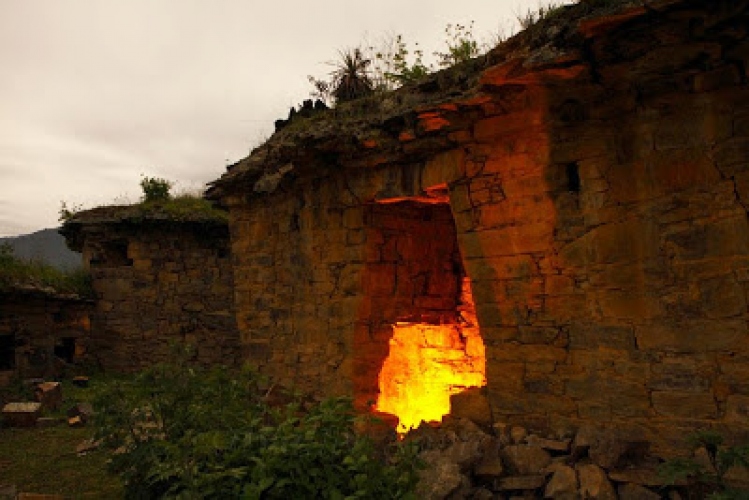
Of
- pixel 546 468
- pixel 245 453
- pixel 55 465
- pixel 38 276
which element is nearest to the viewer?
pixel 245 453

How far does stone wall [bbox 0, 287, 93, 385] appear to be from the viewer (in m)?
10.1

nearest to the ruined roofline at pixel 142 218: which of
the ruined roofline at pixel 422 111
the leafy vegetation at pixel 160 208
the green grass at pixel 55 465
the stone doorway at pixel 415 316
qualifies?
the leafy vegetation at pixel 160 208

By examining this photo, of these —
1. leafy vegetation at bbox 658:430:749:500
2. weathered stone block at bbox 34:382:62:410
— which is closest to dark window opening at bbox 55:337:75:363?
weathered stone block at bbox 34:382:62:410

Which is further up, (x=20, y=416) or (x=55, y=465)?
(x=20, y=416)

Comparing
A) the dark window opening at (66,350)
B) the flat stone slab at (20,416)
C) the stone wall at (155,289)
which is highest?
the stone wall at (155,289)

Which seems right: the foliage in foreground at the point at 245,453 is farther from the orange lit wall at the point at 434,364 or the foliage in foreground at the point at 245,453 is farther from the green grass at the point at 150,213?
the green grass at the point at 150,213

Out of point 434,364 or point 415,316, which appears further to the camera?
point 434,364

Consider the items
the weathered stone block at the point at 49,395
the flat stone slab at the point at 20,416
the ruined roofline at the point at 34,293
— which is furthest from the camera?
the ruined roofline at the point at 34,293

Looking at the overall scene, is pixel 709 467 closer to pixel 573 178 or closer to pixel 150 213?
pixel 573 178

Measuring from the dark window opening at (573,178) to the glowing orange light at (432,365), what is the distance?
3097 millimetres

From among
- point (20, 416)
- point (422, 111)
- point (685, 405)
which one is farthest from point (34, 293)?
point (685, 405)

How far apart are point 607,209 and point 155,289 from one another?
1029 centimetres

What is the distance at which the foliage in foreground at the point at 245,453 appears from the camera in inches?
109

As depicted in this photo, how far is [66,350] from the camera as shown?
1130 centimetres
